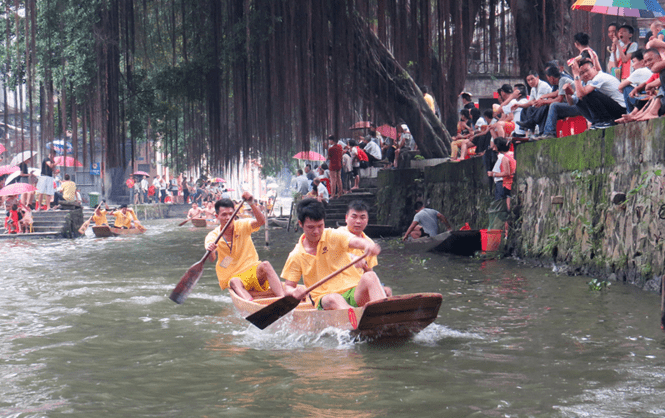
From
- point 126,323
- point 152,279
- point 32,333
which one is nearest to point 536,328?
point 126,323

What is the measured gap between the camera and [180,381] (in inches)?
200

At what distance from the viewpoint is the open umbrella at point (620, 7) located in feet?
30.6

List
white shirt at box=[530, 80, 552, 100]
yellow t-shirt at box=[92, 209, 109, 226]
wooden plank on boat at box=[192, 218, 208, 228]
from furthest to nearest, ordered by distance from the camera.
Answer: wooden plank on boat at box=[192, 218, 208, 228] → yellow t-shirt at box=[92, 209, 109, 226] → white shirt at box=[530, 80, 552, 100]

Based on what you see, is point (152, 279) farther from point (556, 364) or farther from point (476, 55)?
point (556, 364)

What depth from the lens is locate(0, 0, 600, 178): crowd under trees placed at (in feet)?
36.1

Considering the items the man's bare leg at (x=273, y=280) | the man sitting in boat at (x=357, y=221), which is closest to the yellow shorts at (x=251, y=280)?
the man's bare leg at (x=273, y=280)

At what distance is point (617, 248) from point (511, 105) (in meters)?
4.36

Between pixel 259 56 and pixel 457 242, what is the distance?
4.87 metres

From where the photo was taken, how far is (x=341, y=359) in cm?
564

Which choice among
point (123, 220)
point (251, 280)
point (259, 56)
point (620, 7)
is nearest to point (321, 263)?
point (251, 280)

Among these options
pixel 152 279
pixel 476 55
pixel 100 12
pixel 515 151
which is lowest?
pixel 152 279

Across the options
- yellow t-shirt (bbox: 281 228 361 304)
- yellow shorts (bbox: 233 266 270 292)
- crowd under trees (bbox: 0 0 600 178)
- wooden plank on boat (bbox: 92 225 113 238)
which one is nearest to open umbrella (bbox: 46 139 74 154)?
crowd under trees (bbox: 0 0 600 178)

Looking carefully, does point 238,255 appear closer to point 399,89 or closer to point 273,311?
point 273,311

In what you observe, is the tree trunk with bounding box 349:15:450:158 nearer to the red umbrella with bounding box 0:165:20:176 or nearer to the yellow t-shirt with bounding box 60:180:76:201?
the yellow t-shirt with bounding box 60:180:76:201
